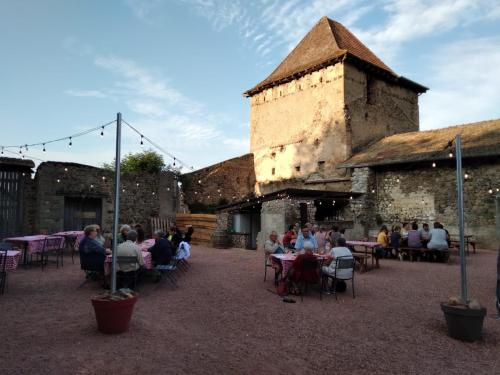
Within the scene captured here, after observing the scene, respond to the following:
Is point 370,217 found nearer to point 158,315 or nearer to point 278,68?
point 278,68

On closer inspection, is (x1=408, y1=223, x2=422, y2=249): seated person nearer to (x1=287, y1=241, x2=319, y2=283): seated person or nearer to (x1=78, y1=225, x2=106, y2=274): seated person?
(x1=287, y1=241, x2=319, y2=283): seated person

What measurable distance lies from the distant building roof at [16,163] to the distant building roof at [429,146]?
12.7 meters

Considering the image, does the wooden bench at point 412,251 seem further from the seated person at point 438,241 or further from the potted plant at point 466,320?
the potted plant at point 466,320

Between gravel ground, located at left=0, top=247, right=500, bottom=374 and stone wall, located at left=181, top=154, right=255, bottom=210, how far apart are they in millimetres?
11909

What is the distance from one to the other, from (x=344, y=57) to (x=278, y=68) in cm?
567

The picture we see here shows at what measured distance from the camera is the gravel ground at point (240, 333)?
3.61m

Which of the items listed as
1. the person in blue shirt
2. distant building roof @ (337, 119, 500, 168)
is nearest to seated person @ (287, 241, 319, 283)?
the person in blue shirt

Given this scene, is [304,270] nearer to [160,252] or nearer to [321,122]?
[160,252]

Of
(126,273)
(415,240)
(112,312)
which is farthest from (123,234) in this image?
(415,240)

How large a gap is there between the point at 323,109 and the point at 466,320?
620 inches

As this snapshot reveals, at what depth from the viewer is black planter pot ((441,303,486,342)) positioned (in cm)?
427

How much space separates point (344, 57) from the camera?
58.2 ft

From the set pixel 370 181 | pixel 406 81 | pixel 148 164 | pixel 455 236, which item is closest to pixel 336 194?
pixel 370 181

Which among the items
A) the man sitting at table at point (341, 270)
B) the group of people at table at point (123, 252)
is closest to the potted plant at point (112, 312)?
the group of people at table at point (123, 252)
